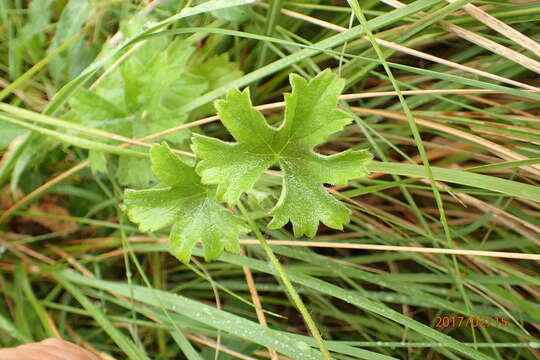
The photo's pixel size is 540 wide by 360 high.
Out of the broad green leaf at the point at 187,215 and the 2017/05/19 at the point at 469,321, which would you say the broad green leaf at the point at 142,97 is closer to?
the broad green leaf at the point at 187,215

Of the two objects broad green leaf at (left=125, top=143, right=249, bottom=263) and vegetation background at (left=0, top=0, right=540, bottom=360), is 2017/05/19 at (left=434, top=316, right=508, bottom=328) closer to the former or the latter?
vegetation background at (left=0, top=0, right=540, bottom=360)

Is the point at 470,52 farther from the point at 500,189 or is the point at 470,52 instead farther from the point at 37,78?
the point at 37,78

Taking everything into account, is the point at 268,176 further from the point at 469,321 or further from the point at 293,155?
the point at 469,321

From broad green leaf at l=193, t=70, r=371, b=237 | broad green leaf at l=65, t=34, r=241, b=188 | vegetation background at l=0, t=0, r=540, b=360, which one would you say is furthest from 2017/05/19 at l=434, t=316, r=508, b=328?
broad green leaf at l=65, t=34, r=241, b=188

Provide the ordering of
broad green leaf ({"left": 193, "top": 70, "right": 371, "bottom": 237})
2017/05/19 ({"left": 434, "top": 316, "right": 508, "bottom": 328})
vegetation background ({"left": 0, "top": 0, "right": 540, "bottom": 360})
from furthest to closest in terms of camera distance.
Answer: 1. 2017/05/19 ({"left": 434, "top": 316, "right": 508, "bottom": 328})
2. vegetation background ({"left": 0, "top": 0, "right": 540, "bottom": 360})
3. broad green leaf ({"left": 193, "top": 70, "right": 371, "bottom": 237})

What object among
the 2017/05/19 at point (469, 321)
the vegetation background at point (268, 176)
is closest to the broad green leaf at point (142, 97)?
the vegetation background at point (268, 176)

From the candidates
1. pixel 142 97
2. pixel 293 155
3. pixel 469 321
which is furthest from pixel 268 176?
pixel 469 321
